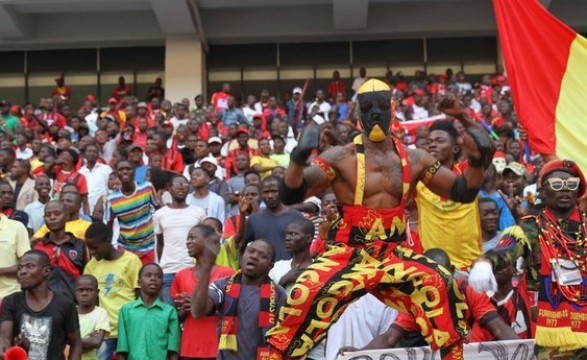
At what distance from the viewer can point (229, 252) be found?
32.9ft

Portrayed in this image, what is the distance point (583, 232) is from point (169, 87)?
20534 mm

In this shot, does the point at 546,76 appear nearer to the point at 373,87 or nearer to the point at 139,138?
the point at 373,87

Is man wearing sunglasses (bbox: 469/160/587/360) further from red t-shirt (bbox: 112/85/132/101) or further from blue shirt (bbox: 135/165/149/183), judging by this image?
red t-shirt (bbox: 112/85/132/101)

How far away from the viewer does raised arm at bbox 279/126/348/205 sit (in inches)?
246

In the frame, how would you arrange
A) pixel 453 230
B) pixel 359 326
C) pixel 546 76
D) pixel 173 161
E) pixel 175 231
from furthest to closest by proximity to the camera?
1. pixel 173 161
2. pixel 175 231
3. pixel 546 76
4. pixel 453 230
5. pixel 359 326

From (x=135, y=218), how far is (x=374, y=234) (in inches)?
196

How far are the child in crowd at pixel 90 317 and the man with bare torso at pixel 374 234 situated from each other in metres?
2.74

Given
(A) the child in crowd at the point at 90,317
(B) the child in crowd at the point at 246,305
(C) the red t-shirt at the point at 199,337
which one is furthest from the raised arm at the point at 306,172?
(A) the child in crowd at the point at 90,317

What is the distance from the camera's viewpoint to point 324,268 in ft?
21.2

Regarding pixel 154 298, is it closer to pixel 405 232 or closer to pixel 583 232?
pixel 405 232

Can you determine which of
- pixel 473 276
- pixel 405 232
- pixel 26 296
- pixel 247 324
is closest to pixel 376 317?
pixel 247 324

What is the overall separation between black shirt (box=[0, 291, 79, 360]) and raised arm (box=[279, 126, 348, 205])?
8.37ft

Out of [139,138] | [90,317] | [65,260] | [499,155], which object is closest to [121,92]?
[139,138]

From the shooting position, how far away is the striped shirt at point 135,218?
428 inches
